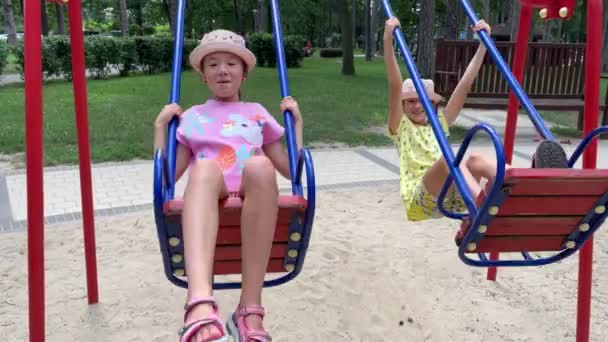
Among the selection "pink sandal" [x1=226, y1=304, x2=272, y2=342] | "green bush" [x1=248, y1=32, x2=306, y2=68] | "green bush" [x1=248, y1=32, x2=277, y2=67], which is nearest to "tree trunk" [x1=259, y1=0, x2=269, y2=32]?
"green bush" [x1=248, y1=32, x2=306, y2=68]

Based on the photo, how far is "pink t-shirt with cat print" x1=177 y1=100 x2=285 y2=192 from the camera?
89.8 inches

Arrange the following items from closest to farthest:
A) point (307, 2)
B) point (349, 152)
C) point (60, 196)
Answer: point (60, 196)
point (349, 152)
point (307, 2)

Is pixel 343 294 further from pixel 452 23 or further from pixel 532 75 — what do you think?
pixel 452 23

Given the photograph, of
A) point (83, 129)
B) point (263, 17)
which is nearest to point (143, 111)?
point (83, 129)

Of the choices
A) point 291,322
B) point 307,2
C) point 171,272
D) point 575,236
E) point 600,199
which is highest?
point 307,2

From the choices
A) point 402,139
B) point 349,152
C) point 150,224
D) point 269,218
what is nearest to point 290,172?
point 269,218

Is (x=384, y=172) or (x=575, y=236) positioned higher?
(x=575, y=236)

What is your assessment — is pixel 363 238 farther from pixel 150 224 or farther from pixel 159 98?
pixel 159 98

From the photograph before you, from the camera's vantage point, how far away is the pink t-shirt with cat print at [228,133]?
228 cm

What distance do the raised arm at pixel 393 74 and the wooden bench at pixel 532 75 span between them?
4590 mm

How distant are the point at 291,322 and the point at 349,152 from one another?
3.77 metres

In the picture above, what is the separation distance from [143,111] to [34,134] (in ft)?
23.3

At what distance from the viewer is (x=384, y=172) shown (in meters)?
5.64

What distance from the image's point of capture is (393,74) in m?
2.70
